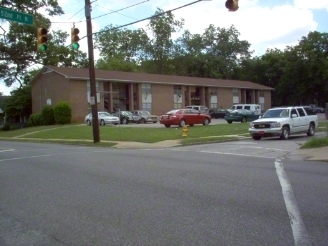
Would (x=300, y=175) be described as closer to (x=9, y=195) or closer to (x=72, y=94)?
(x=9, y=195)

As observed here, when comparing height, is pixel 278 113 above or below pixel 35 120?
above

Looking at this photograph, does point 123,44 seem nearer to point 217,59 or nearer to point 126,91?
point 217,59

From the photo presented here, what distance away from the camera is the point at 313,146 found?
57.4 feet

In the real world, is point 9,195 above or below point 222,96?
below

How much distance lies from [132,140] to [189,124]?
10.5 m

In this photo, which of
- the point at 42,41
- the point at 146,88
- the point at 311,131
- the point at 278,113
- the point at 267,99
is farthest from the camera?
the point at 267,99

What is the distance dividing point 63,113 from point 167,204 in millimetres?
38714

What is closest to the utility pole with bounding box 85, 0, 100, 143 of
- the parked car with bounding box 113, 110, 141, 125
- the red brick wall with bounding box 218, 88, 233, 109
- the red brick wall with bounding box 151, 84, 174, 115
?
the parked car with bounding box 113, 110, 141, 125

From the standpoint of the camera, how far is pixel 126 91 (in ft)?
182

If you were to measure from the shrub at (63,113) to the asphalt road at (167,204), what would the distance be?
32.3 meters

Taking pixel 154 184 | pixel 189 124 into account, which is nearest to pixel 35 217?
pixel 154 184

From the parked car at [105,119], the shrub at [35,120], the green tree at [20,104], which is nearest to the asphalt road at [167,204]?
the parked car at [105,119]

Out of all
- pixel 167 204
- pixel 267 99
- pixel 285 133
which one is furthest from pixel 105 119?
pixel 267 99

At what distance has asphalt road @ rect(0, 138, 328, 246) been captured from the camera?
19.5 feet
